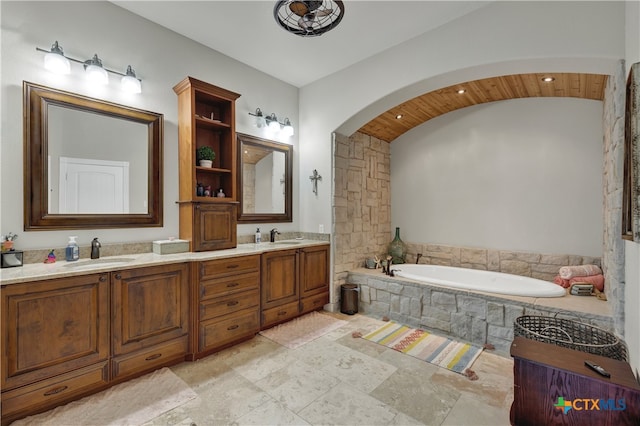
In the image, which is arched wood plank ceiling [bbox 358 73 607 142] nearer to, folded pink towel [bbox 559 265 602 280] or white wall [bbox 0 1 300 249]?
folded pink towel [bbox 559 265 602 280]

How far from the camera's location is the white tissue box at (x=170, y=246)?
8.99 feet

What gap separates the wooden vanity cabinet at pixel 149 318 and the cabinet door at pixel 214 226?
0.48m

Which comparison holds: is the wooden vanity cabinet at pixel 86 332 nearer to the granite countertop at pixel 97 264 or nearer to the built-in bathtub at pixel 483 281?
the granite countertop at pixel 97 264

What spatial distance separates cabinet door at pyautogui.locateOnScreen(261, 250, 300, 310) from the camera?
322 centimetres

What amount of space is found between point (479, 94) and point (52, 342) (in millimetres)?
4802

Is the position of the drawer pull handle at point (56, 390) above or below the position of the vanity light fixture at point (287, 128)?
below

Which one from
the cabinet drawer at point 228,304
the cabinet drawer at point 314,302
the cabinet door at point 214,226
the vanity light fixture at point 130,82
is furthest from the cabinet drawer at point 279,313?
the vanity light fixture at point 130,82

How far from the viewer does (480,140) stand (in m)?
4.06

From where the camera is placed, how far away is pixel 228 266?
2838 mm

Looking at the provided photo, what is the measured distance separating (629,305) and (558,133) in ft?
7.64

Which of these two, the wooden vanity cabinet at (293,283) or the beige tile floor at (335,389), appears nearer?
the beige tile floor at (335,389)

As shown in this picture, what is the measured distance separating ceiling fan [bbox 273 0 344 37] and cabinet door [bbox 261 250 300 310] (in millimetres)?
2174

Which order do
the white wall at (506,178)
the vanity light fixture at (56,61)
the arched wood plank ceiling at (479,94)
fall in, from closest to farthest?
the vanity light fixture at (56,61) < the arched wood plank ceiling at (479,94) < the white wall at (506,178)

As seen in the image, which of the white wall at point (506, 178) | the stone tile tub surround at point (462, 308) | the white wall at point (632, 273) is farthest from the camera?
the white wall at point (506, 178)
